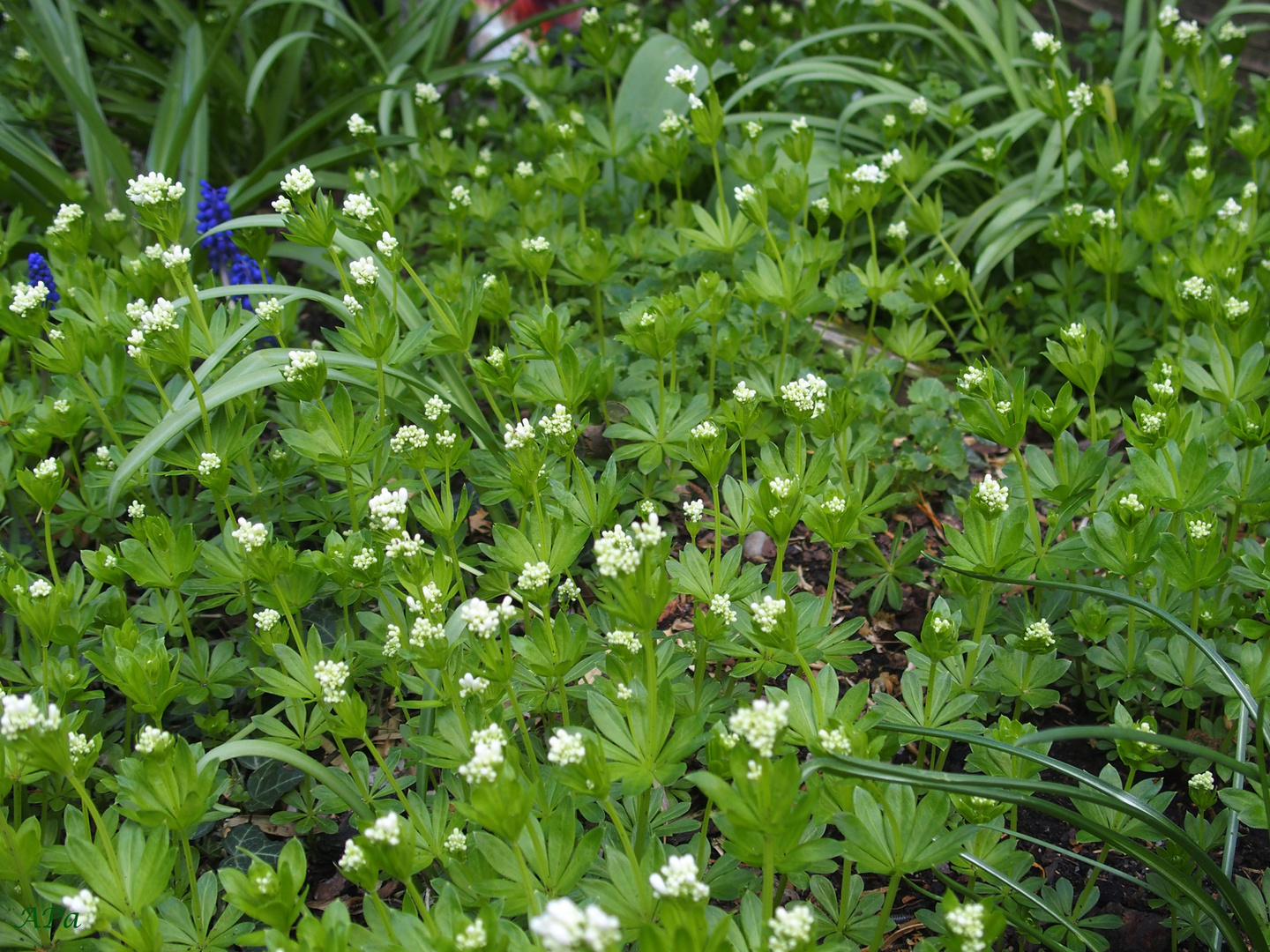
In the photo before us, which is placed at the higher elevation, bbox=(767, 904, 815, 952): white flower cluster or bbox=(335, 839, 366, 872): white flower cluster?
bbox=(335, 839, 366, 872): white flower cluster

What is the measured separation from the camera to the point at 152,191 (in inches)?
100.0

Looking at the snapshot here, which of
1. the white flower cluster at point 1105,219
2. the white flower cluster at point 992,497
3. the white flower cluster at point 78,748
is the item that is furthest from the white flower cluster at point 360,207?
the white flower cluster at point 1105,219

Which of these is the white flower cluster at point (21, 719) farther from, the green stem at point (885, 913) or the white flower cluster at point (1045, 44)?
the white flower cluster at point (1045, 44)

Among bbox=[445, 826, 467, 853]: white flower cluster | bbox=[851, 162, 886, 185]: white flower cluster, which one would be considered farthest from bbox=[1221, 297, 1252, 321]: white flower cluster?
bbox=[445, 826, 467, 853]: white flower cluster

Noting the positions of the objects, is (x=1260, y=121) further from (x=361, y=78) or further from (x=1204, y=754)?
(x=361, y=78)

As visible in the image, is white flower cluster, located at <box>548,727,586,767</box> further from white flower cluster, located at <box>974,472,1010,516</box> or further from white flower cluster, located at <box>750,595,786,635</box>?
white flower cluster, located at <box>974,472,1010,516</box>

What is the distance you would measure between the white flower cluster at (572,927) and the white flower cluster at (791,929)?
1.22ft

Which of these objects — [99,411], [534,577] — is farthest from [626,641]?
[99,411]

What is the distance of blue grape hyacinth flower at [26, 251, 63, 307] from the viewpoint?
3.50 m

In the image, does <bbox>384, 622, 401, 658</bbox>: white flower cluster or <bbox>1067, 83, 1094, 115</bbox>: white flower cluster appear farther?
<bbox>1067, 83, 1094, 115</bbox>: white flower cluster

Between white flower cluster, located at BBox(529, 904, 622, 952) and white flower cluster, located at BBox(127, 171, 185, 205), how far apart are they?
2.10 m

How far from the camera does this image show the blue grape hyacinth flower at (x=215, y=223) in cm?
376

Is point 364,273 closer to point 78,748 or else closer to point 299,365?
point 299,365

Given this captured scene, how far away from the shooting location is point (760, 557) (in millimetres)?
3105
